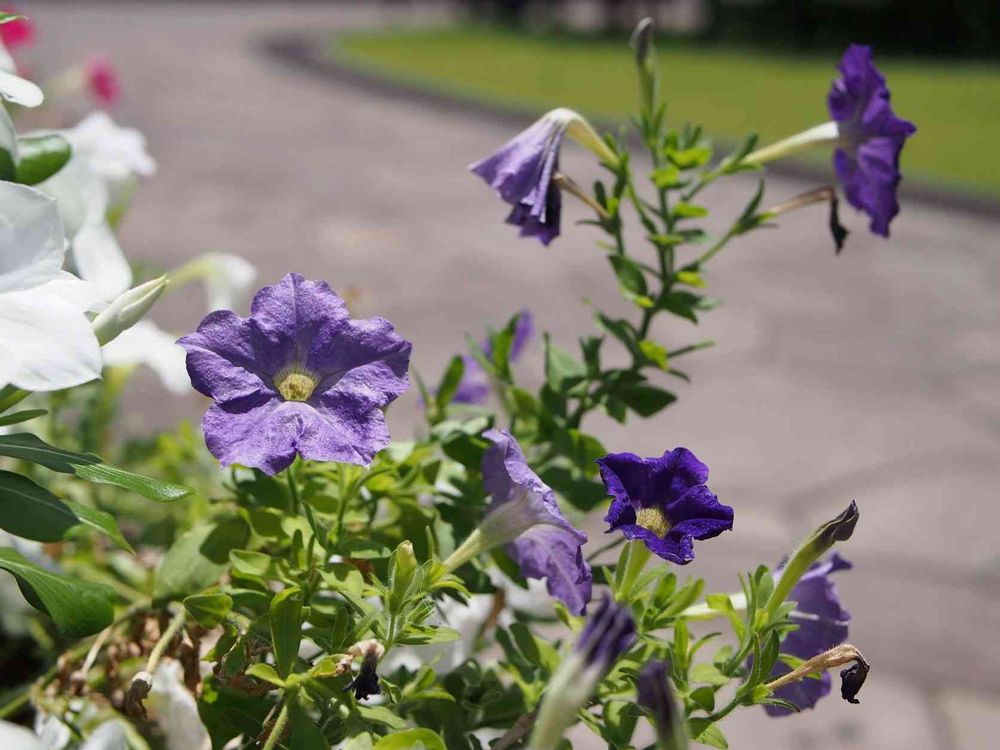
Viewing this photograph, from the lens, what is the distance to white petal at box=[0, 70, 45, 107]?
79cm

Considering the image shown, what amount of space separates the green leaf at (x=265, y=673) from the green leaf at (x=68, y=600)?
95mm

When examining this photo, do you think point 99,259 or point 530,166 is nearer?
point 530,166

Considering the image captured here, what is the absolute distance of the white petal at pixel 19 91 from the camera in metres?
0.79

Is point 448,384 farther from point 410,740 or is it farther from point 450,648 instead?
point 410,740

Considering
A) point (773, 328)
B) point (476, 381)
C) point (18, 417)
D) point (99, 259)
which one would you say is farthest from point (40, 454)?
point (773, 328)

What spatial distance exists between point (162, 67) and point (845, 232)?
37.2 feet

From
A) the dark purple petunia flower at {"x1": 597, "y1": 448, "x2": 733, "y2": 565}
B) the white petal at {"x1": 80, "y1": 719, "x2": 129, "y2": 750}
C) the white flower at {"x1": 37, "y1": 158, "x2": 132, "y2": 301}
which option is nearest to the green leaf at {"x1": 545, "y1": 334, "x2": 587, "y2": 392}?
the dark purple petunia flower at {"x1": 597, "y1": 448, "x2": 733, "y2": 565}

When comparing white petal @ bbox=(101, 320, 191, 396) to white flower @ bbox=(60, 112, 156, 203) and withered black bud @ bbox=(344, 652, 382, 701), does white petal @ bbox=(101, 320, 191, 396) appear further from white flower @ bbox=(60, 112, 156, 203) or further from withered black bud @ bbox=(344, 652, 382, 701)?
withered black bud @ bbox=(344, 652, 382, 701)

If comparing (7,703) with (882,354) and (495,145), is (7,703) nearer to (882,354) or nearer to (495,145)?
(882,354)

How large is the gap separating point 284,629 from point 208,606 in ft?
0.24

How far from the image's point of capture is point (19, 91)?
0.80 m

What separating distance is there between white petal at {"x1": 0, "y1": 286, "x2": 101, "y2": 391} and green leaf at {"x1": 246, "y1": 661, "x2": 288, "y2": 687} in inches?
8.7

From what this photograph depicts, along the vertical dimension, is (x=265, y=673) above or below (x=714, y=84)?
above

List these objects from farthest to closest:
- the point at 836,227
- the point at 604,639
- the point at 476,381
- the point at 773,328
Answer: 1. the point at 773,328
2. the point at 476,381
3. the point at 836,227
4. the point at 604,639
